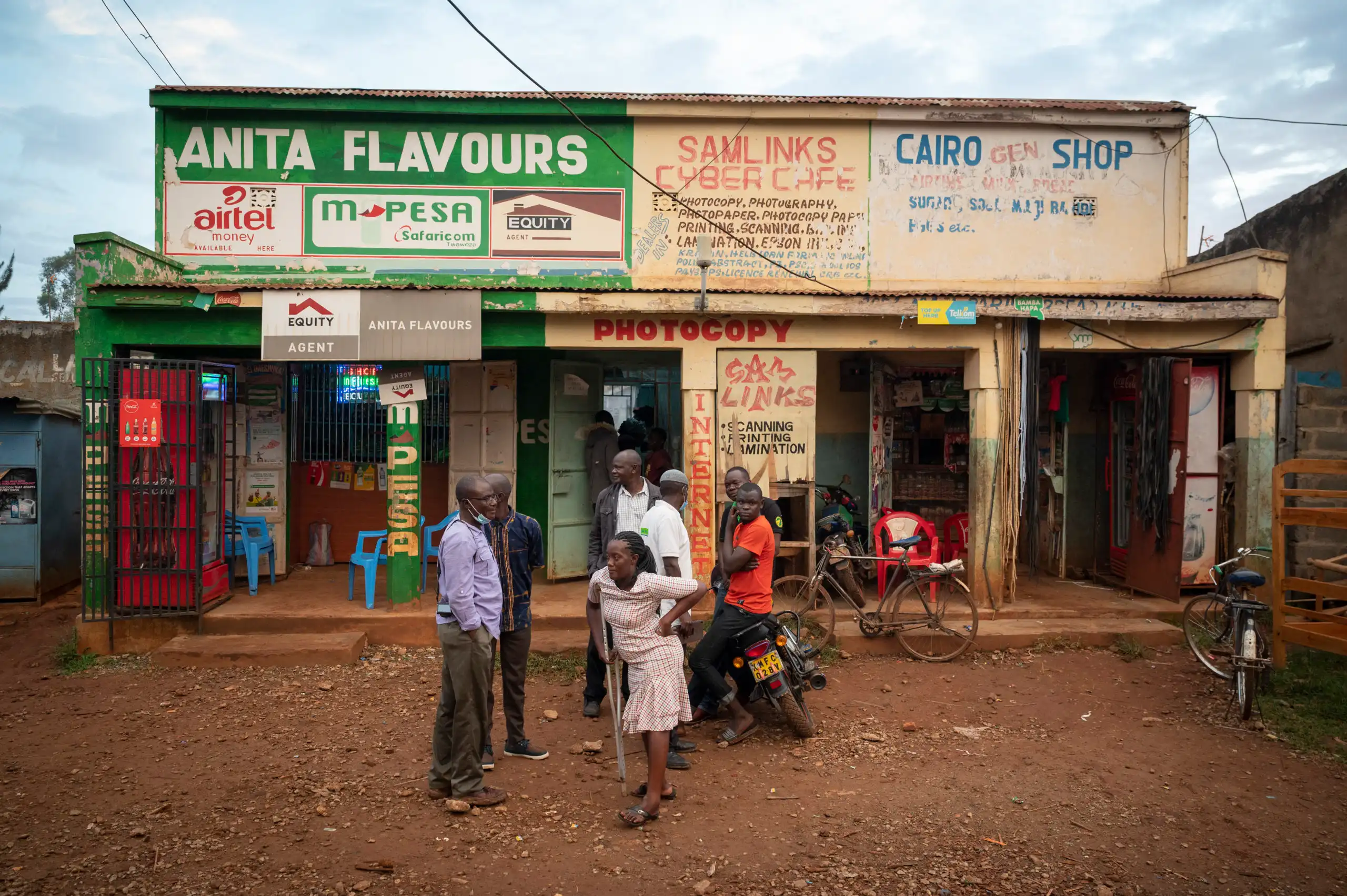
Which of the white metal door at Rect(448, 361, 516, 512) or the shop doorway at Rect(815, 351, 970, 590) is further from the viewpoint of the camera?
the shop doorway at Rect(815, 351, 970, 590)

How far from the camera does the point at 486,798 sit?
15.2 feet

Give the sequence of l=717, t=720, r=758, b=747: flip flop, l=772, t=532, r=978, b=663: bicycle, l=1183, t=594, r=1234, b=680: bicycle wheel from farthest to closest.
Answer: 1. l=772, t=532, r=978, b=663: bicycle
2. l=1183, t=594, r=1234, b=680: bicycle wheel
3. l=717, t=720, r=758, b=747: flip flop

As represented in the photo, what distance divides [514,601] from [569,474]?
463 centimetres

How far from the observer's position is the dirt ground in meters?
3.96

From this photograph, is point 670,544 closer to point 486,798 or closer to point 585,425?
point 486,798

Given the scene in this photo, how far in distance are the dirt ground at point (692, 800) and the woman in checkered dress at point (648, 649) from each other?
14.5 inches

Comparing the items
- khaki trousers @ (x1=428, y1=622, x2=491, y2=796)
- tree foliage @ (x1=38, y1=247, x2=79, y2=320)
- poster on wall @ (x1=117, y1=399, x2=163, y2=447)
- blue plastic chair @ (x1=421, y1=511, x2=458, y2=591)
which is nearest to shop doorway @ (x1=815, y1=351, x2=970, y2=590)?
blue plastic chair @ (x1=421, y1=511, x2=458, y2=591)

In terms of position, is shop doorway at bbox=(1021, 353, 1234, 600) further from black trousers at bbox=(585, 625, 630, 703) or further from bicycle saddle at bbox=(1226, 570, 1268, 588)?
black trousers at bbox=(585, 625, 630, 703)

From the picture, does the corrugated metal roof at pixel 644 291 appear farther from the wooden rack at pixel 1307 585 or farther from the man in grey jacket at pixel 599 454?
the wooden rack at pixel 1307 585

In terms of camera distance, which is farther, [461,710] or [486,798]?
[486,798]

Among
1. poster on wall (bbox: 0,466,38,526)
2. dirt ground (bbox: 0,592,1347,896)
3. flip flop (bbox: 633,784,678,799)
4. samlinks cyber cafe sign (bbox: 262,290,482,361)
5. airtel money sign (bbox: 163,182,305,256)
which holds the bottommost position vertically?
dirt ground (bbox: 0,592,1347,896)

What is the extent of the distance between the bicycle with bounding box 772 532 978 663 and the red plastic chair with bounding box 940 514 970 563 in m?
1.96

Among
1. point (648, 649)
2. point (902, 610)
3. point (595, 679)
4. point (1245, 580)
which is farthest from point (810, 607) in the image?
A: point (648, 649)

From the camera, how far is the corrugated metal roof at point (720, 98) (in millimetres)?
8695
